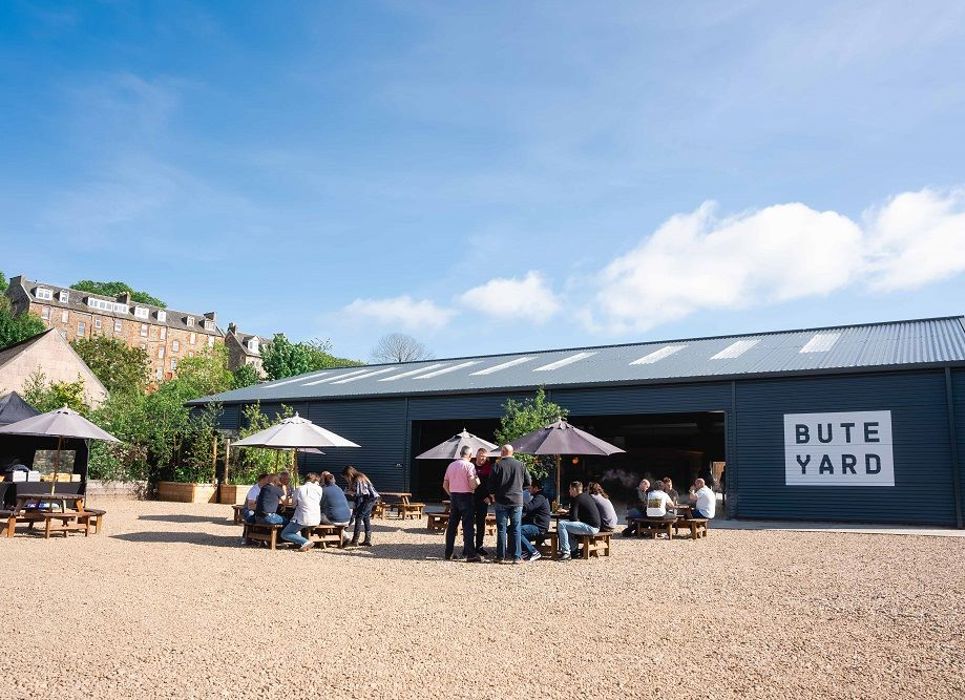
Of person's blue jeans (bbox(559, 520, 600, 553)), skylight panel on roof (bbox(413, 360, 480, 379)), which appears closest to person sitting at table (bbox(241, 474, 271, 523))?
person's blue jeans (bbox(559, 520, 600, 553))

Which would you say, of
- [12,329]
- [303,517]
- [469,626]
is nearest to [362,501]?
[303,517]

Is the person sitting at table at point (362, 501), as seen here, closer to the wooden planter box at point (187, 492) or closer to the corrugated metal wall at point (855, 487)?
the corrugated metal wall at point (855, 487)

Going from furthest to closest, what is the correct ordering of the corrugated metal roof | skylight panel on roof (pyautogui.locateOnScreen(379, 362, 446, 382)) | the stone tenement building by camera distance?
the stone tenement building, skylight panel on roof (pyautogui.locateOnScreen(379, 362, 446, 382)), the corrugated metal roof

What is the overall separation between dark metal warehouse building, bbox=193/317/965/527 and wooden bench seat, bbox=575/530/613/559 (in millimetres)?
7865

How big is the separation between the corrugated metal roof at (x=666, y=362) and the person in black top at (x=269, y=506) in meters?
10.2

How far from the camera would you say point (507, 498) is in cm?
1020

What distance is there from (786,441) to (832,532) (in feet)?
9.56

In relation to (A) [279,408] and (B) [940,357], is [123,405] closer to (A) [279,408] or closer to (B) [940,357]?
(A) [279,408]

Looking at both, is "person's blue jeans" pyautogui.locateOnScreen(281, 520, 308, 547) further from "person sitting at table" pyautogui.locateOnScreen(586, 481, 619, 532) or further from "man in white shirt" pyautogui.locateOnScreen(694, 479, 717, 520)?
"man in white shirt" pyautogui.locateOnScreen(694, 479, 717, 520)

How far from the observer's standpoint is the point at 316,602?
22.8ft

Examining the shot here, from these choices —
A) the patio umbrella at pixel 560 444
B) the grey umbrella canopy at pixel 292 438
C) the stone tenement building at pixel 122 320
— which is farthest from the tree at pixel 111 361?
the patio umbrella at pixel 560 444

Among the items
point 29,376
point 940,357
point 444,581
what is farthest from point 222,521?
point 29,376

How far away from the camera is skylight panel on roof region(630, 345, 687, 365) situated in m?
21.7

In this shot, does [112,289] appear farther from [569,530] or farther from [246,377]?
[569,530]
